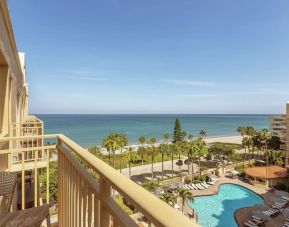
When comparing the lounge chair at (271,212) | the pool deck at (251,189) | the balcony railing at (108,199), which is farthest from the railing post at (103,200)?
the lounge chair at (271,212)

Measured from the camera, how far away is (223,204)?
16609 mm

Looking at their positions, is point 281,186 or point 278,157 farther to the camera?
point 278,157

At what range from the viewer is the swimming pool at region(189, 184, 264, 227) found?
556 inches

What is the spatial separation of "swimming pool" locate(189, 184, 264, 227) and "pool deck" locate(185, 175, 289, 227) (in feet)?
1.22

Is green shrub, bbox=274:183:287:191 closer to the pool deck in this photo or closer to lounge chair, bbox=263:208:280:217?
the pool deck

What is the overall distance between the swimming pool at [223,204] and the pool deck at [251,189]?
0.37 meters

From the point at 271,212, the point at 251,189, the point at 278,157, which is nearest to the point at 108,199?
the point at 271,212

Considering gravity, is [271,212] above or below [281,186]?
above

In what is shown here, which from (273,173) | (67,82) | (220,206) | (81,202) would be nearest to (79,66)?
(67,82)

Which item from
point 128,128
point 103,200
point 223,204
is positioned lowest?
point 223,204

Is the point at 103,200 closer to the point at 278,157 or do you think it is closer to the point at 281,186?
the point at 281,186

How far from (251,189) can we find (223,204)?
4964mm

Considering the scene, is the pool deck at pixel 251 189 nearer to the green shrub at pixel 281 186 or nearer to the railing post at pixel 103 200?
the green shrub at pixel 281 186

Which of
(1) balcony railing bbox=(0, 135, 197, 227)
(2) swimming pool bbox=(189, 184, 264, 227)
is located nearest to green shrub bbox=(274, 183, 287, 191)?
(2) swimming pool bbox=(189, 184, 264, 227)
